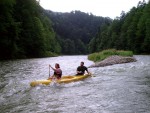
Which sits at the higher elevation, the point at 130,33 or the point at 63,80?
the point at 130,33

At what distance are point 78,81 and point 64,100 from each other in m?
6.76

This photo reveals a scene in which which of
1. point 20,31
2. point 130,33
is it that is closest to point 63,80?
point 20,31

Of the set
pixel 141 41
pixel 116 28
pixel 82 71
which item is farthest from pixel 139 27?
pixel 82 71

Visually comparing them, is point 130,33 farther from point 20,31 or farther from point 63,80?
point 63,80

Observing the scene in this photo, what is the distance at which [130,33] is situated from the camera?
89.5 meters

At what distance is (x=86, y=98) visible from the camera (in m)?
14.5

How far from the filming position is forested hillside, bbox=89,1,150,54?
80.2m

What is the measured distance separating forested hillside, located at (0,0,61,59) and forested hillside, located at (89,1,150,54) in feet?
86.8

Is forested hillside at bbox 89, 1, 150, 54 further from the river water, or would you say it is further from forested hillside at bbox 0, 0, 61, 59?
the river water

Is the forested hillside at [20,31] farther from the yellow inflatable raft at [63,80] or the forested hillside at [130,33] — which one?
the yellow inflatable raft at [63,80]

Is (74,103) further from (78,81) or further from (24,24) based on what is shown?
(24,24)

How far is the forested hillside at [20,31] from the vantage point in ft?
161

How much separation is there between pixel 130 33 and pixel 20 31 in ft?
137

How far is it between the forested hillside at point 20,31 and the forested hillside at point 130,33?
26470 millimetres
